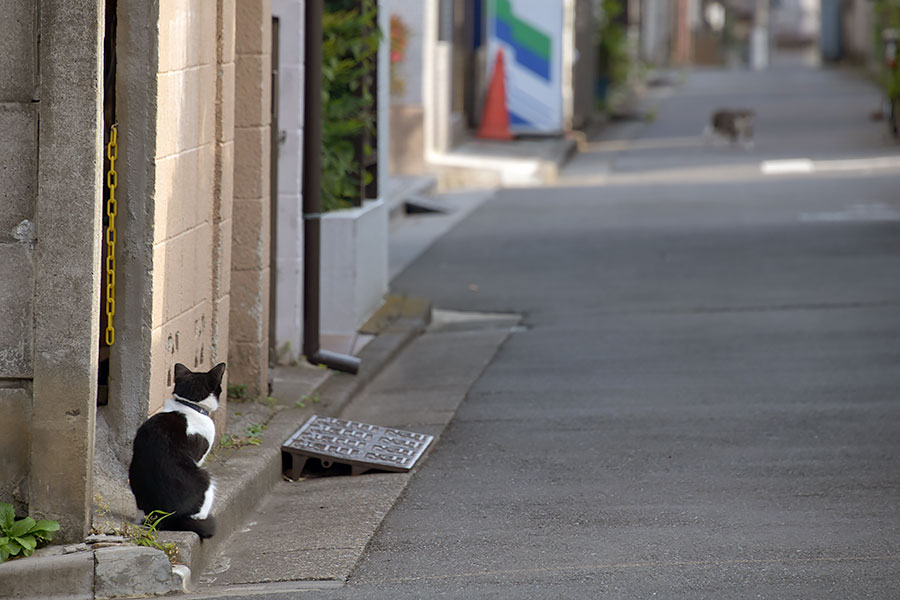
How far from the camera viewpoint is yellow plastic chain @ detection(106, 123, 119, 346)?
5.77 meters

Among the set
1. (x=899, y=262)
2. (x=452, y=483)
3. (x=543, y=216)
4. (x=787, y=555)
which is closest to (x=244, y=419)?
(x=452, y=483)

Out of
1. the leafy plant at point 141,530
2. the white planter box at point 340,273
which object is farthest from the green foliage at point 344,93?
the leafy plant at point 141,530

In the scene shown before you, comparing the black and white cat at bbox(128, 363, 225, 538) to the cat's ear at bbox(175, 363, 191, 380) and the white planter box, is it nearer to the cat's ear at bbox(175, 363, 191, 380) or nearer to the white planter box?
the cat's ear at bbox(175, 363, 191, 380)

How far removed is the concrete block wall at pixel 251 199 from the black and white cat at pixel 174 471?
2.02 metres

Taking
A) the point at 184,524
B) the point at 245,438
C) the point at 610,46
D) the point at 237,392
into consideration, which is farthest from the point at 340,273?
the point at 610,46

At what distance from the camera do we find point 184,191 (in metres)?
6.30

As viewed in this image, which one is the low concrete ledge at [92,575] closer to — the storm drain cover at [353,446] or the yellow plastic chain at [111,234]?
the yellow plastic chain at [111,234]

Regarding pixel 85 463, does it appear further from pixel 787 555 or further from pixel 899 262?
pixel 899 262

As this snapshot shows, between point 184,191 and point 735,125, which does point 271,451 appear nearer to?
point 184,191

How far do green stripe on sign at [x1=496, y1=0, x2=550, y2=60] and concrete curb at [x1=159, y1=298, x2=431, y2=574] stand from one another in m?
15.6

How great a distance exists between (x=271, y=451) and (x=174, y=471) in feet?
4.87

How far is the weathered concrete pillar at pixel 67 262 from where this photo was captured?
526 cm

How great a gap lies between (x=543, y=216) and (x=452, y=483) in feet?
36.4

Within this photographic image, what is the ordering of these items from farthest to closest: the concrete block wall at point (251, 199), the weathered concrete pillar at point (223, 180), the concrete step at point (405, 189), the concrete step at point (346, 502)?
the concrete step at point (405, 189)
the concrete block wall at point (251, 199)
the weathered concrete pillar at point (223, 180)
the concrete step at point (346, 502)
